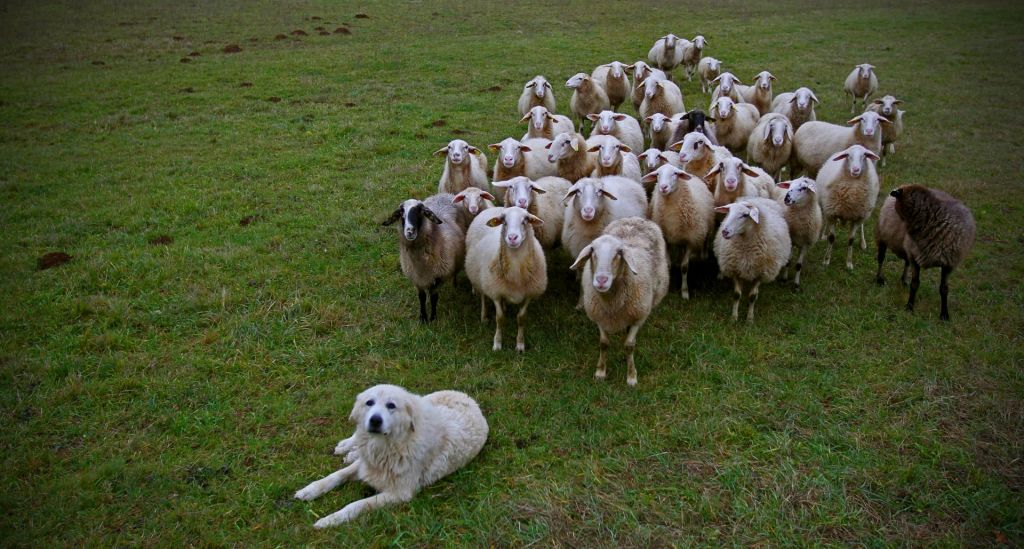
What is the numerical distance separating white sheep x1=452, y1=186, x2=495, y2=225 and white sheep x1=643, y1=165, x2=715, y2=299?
2.02 metres

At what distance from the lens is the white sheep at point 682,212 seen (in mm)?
7188

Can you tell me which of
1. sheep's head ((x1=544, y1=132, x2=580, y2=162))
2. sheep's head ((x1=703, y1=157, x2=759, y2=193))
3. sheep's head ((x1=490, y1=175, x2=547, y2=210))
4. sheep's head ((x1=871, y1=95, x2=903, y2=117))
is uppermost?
sheep's head ((x1=871, y1=95, x2=903, y2=117))

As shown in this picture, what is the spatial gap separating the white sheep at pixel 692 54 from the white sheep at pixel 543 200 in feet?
39.4

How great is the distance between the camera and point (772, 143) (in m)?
9.59

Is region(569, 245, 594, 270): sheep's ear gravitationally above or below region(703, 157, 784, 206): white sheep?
below

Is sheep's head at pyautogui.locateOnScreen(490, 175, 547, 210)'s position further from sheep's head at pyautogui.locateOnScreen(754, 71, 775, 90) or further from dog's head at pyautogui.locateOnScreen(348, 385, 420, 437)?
sheep's head at pyautogui.locateOnScreen(754, 71, 775, 90)

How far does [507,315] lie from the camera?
280 inches

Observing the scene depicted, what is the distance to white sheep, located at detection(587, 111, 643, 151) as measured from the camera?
974 cm

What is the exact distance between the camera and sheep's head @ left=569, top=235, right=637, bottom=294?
531 cm

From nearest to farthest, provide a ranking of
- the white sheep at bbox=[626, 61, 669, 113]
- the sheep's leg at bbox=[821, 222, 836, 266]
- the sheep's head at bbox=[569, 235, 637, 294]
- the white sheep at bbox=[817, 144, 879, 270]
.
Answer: the sheep's head at bbox=[569, 235, 637, 294]
the white sheep at bbox=[817, 144, 879, 270]
the sheep's leg at bbox=[821, 222, 836, 266]
the white sheep at bbox=[626, 61, 669, 113]

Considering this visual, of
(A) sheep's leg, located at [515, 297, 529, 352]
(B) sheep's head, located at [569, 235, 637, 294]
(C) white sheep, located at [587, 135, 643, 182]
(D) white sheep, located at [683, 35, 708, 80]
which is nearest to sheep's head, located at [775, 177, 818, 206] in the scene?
(C) white sheep, located at [587, 135, 643, 182]

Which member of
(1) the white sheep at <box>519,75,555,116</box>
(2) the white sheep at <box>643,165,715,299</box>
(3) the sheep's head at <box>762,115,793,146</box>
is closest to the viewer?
(2) the white sheep at <box>643,165,715,299</box>

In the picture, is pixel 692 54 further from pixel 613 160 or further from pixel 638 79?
pixel 613 160

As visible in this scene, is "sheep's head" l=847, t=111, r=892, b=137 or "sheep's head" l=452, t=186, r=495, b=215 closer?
"sheep's head" l=452, t=186, r=495, b=215
